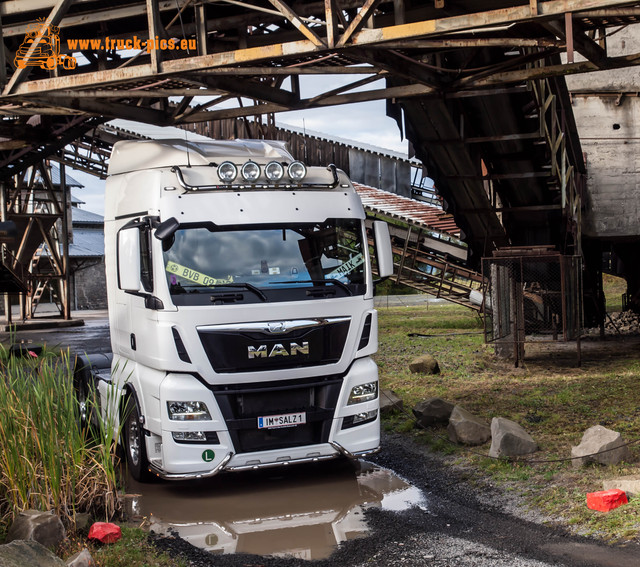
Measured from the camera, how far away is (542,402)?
38.1 feet

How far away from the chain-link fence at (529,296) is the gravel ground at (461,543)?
789 centimetres

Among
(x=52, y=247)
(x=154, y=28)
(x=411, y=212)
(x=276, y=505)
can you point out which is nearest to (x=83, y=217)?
(x=52, y=247)

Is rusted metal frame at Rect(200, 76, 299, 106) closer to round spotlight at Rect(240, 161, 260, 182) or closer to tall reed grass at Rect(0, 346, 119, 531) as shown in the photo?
round spotlight at Rect(240, 161, 260, 182)

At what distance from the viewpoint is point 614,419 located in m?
10.2

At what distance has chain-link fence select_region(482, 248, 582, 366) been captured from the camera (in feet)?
50.0

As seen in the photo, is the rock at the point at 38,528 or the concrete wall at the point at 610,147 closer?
the rock at the point at 38,528

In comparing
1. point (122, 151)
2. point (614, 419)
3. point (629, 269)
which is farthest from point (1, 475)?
point (629, 269)

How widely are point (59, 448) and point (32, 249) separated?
84.0 ft

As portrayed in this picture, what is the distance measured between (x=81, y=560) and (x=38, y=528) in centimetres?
55

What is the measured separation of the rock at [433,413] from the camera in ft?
33.4

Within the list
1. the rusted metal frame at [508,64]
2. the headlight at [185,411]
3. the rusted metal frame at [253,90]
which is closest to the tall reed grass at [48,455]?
the headlight at [185,411]

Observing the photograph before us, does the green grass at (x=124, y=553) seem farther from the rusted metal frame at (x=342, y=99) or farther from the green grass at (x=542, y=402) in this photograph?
the rusted metal frame at (x=342, y=99)

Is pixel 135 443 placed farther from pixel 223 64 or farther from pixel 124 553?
pixel 223 64

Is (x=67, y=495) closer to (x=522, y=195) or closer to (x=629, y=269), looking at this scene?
(x=522, y=195)
